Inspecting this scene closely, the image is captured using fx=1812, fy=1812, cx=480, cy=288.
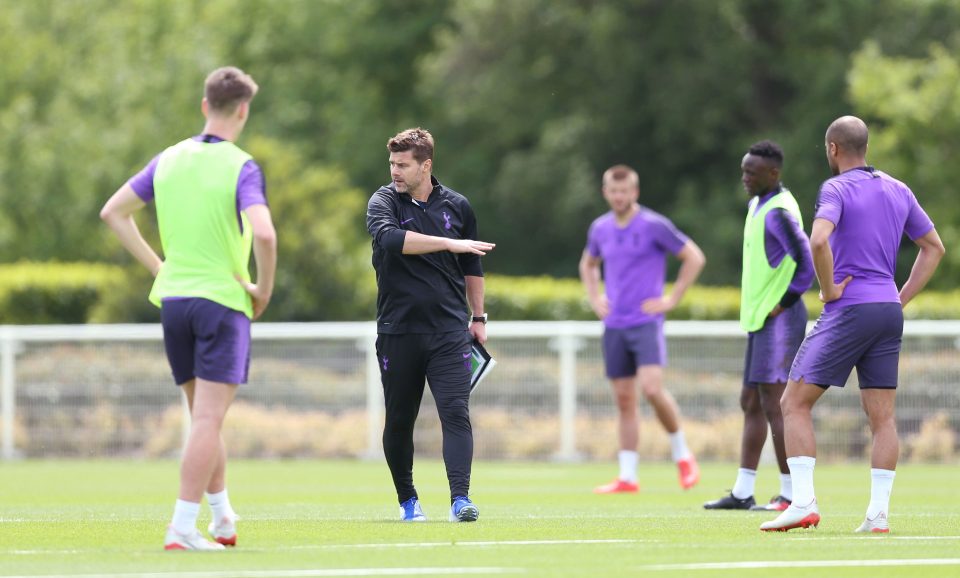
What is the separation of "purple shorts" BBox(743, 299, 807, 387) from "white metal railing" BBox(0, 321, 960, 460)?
8.06m

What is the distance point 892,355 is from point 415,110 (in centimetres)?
4620

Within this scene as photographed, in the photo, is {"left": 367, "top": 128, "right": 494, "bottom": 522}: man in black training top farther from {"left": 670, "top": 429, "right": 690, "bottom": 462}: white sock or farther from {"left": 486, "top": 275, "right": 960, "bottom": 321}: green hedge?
{"left": 486, "top": 275, "right": 960, "bottom": 321}: green hedge

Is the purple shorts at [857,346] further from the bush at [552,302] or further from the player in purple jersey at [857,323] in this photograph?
the bush at [552,302]

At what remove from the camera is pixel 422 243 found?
9.87 m

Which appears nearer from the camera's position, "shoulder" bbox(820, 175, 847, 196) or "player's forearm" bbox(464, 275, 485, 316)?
"shoulder" bbox(820, 175, 847, 196)

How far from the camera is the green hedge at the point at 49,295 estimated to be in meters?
25.0

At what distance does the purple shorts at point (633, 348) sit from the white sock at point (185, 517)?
6.81 metres

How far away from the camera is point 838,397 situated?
19375mm

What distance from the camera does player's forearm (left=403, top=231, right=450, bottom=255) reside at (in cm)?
985

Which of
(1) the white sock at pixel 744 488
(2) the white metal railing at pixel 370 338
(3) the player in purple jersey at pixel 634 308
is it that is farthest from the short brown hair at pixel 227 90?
(2) the white metal railing at pixel 370 338

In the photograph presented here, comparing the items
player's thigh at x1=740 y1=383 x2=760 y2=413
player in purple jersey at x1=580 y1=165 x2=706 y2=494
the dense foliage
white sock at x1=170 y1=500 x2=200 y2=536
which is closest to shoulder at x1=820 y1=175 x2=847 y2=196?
player's thigh at x1=740 y1=383 x2=760 y2=413

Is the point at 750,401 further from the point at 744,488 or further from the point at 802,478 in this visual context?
the point at 802,478

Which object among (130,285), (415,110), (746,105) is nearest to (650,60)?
(746,105)

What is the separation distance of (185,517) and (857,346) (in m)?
3.58
